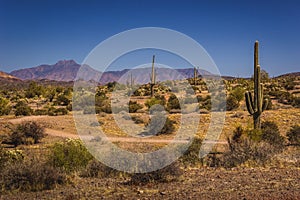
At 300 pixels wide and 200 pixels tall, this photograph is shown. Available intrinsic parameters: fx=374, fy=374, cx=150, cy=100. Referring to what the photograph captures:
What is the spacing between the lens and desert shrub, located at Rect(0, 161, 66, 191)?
30.6 feet

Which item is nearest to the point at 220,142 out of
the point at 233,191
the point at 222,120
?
the point at 222,120

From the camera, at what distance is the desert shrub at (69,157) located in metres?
12.0

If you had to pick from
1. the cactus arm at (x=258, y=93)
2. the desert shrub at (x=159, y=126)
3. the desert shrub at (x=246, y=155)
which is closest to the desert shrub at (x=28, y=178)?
the desert shrub at (x=246, y=155)

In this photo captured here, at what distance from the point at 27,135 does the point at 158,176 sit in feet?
39.7

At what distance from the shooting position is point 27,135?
1992cm

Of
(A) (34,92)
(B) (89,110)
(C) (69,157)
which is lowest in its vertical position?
(C) (69,157)

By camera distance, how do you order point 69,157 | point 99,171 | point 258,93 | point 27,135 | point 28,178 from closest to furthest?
point 28,178 < point 99,171 < point 69,157 < point 258,93 < point 27,135

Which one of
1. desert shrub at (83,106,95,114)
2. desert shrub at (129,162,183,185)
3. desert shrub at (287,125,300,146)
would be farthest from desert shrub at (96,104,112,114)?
desert shrub at (129,162,183,185)

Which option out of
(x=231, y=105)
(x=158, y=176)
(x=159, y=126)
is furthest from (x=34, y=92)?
(x=158, y=176)

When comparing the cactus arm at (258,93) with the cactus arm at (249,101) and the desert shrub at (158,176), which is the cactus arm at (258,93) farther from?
the desert shrub at (158,176)

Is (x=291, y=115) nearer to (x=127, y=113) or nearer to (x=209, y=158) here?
(x=127, y=113)

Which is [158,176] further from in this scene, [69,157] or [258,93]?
[258,93]

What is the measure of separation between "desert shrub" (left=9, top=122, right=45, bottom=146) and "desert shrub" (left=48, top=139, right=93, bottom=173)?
7.01 meters

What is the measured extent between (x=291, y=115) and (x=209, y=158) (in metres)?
16.4
